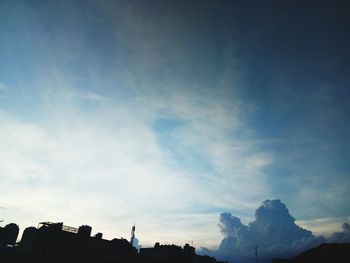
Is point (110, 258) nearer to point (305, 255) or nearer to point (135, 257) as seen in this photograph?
point (135, 257)

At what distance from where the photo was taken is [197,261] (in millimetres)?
69750

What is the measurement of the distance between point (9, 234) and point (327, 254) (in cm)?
6338

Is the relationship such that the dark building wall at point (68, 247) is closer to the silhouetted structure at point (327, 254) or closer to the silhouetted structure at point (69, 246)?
the silhouetted structure at point (69, 246)

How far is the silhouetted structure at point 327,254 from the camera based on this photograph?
35609 mm

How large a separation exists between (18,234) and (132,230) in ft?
213

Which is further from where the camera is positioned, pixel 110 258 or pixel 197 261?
pixel 197 261

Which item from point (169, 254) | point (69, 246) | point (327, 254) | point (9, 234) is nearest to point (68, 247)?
point (69, 246)

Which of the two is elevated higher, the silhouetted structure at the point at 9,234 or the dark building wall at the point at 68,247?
the silhouetted structure at the point at 9,234

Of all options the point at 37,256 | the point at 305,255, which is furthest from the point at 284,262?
the point at 37,256

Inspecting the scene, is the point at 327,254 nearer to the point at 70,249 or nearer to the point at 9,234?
the point at 70,249

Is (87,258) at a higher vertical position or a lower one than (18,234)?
lower

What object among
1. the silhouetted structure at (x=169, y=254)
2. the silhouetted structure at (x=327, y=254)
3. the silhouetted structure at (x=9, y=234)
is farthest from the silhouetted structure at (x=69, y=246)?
the silhouetted structure at (x=327, y=254)

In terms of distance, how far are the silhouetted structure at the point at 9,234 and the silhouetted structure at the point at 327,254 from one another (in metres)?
58.2

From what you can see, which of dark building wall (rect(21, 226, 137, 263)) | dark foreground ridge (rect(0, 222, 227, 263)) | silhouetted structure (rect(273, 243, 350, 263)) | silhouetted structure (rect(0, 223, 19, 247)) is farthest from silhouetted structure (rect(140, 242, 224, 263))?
silhouetted structure (rect(0, 223, 19, 247))
